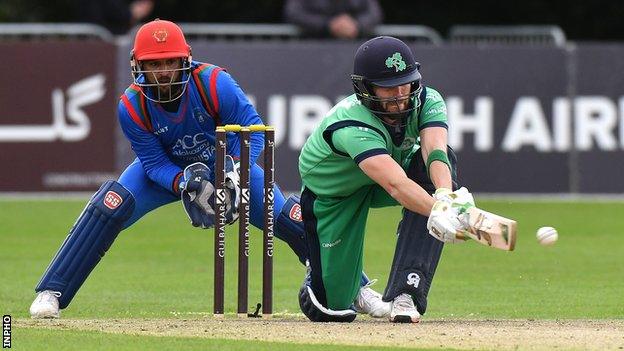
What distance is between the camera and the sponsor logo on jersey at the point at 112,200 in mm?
8984

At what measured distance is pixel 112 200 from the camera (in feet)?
29.5

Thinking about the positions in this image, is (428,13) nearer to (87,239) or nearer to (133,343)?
(87,239)

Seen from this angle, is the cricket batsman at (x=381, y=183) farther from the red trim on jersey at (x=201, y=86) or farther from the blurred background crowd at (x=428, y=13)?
the blurred background crowd at (x=428, y=13)

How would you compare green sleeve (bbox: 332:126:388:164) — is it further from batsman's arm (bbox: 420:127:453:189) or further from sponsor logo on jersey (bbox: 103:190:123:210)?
sponsor logo on jersey (bbox: 103:190:123:210)

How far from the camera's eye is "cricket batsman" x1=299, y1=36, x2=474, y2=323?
807cm

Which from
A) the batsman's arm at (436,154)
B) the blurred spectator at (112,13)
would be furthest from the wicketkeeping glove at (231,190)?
the blurred spectator at (112,13)

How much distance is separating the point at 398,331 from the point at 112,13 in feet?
40.1

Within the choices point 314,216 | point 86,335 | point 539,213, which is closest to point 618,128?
point 539,213

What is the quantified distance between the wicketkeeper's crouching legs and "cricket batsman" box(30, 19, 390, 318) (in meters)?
0.50

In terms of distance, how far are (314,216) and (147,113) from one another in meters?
1.17

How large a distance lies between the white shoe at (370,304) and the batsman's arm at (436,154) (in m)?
0.97

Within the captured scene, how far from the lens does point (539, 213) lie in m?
16.2

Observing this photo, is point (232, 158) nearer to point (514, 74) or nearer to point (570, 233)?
point (570, 233)

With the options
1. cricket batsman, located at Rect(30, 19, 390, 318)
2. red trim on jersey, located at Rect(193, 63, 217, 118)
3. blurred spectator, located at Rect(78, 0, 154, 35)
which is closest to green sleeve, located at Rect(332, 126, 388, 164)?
cricket batsman, located at Rect(30, 19, 390, 318)
